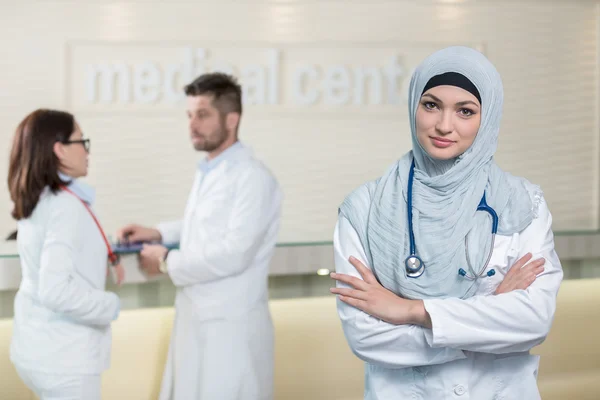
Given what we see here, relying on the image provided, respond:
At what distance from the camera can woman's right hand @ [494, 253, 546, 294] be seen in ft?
5.70

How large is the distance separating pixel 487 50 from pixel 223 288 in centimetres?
225

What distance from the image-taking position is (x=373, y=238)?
1.81 metres

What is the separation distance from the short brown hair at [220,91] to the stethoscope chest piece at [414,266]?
6.36ft

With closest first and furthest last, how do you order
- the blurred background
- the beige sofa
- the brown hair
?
the brown hair < the beige sofa < the blurred background

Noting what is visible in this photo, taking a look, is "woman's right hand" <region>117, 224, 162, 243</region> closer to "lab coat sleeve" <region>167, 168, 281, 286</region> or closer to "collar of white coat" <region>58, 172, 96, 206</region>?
"lab coat sleeve" <region>167, 168, 281, 286</region>

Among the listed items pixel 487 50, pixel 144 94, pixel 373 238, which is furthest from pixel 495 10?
pixel 373 238

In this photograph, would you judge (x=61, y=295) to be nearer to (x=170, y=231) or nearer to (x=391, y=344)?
(x=170, y=231)

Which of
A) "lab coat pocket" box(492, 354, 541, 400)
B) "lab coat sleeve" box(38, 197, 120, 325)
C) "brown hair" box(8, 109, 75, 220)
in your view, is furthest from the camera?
"brown hair" box(8, 109, 75, 220)

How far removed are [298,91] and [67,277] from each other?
6.11 ft

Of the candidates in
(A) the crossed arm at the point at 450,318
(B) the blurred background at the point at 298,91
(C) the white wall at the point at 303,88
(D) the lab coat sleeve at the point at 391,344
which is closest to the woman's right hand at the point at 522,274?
(A) the crossed arm at the point at 450,318

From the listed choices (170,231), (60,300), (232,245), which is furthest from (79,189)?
(170,231)

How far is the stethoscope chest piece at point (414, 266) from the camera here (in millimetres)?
1758

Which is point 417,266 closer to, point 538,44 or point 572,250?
point 572,250

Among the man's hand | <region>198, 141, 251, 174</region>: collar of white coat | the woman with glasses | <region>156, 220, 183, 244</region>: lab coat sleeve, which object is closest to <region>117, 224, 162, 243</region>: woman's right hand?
<region>156, 220, 183, 244</region>: lab coat sleeve
